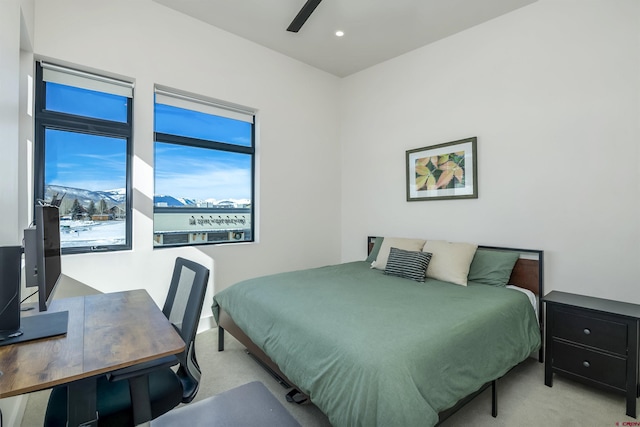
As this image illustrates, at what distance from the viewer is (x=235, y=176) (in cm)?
371

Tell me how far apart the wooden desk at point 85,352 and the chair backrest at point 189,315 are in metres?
0.12

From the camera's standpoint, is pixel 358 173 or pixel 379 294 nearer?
pixel 379 294

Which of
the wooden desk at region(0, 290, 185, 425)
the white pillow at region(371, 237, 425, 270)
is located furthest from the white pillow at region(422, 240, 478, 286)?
the wooden desk at region(0, 290, 185, 425)

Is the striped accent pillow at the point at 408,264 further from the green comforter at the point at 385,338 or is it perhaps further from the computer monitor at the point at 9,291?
the computer monitor at the point at 9,291

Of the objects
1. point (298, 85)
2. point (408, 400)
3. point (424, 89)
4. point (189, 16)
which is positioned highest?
point (189, 16)

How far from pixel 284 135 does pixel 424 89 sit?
5.90 feet

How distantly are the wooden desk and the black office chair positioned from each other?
0.11 m

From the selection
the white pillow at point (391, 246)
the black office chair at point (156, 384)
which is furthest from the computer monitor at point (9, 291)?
the white pillow at point (391, 246)

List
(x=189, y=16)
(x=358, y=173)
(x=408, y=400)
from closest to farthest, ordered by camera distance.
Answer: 1. (x=408, y=400)
2. (x=189, y=16)
3. (x=358, y=173)

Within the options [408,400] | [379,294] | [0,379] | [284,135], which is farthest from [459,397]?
[284,135]

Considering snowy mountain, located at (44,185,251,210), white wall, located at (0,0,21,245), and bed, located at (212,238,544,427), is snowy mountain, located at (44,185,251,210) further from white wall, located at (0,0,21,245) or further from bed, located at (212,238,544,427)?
bed, located at (212,238,544,427)

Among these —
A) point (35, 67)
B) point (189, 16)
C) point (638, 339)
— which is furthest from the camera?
point (189, 16)

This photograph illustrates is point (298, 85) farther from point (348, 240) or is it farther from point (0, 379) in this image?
point (0, 379)

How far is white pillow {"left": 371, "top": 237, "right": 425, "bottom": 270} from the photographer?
3.25 m
